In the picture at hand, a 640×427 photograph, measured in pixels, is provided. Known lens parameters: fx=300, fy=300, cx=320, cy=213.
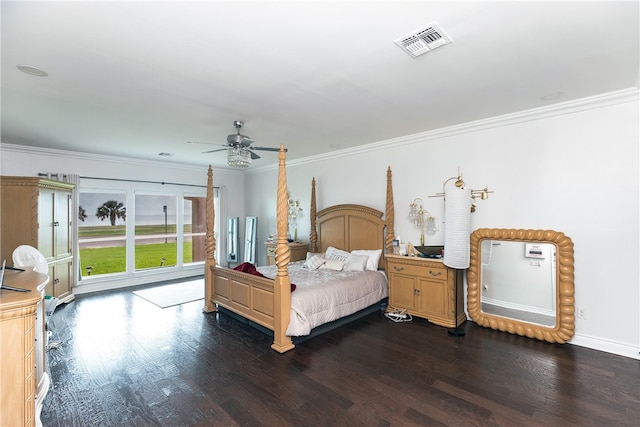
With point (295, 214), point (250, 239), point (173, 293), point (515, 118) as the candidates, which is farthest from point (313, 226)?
point (515, 118)

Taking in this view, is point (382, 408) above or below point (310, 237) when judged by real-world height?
below

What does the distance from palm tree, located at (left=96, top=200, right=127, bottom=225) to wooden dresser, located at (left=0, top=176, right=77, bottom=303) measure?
0.89m

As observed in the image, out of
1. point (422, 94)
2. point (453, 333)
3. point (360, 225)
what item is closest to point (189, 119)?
point (422, 94)

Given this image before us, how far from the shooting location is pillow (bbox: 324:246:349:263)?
523 cm

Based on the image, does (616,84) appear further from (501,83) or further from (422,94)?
(422,94)

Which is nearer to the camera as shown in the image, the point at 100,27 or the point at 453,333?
the point at 100,27

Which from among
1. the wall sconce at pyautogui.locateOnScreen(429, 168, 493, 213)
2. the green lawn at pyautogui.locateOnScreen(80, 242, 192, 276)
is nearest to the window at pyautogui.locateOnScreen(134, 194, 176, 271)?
the green lawn at pyautogui.locateOnScreen(80, 242, 192, 276)

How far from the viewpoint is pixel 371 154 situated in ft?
18.2

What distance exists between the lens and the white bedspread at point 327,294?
3539 mm

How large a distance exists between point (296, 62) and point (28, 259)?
3.27m

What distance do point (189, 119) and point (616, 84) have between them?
4.82 meters

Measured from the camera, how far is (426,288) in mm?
4285

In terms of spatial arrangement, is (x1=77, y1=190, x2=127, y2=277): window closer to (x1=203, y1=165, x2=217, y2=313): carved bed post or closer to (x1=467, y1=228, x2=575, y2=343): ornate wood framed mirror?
(x1=203, y1=165, x2=217, y2=313): carved bed post

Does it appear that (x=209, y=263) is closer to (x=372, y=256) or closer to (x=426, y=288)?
(x=372, y=256)
